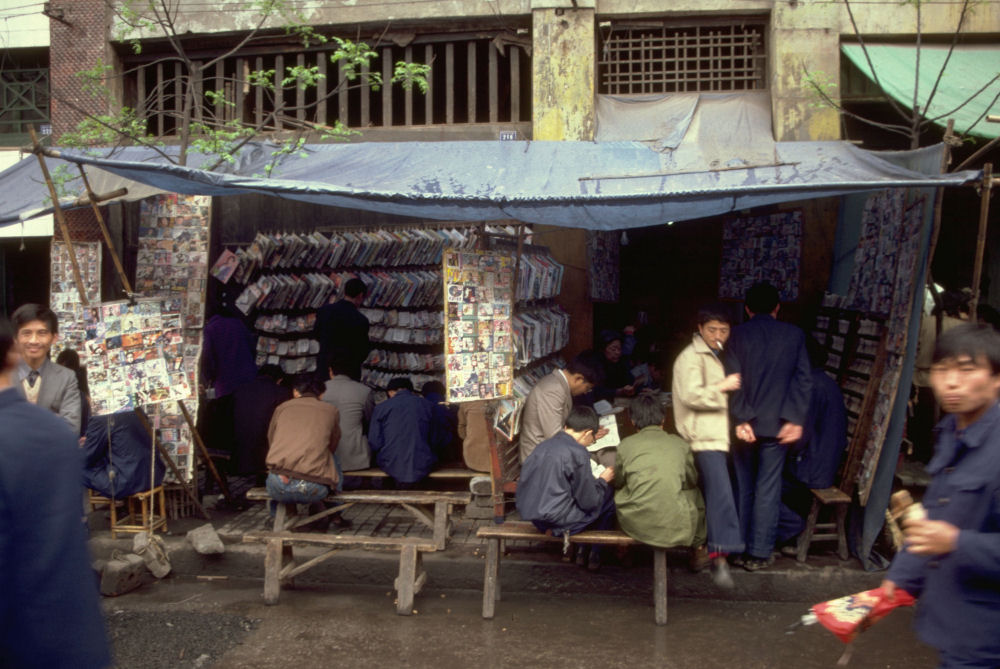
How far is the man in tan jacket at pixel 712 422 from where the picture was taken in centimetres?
516

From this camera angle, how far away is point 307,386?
5871 millimetres

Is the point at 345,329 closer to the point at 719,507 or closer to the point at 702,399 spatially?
the point at 702,399

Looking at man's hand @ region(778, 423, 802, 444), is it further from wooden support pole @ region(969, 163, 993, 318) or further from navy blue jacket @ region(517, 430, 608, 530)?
navy blue jacket @ region(517, 430, 608, 530)

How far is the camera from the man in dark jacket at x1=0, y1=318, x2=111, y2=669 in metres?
2.08

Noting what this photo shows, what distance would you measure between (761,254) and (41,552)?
→ 7.05 meters

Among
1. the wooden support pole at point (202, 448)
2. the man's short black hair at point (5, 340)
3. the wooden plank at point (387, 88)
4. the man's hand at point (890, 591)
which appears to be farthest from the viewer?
the wooden plank at point (387, 88)

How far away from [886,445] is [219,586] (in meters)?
4.61

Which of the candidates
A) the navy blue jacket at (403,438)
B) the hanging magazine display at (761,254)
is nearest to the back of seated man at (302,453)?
the navy blue jacket at (403,438)

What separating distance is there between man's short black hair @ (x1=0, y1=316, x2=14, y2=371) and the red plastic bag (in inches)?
104

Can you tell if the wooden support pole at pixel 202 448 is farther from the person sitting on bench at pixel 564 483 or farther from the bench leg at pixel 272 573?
the person sitting on bench at pixel 564 483

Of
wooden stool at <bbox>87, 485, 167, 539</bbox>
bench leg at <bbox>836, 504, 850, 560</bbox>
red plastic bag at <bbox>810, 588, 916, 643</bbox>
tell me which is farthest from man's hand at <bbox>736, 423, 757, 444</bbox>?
wooden stool at <bbox>87, 485, 167, 539</bbox>

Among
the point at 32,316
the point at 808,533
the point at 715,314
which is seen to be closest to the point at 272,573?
the point at 32,316

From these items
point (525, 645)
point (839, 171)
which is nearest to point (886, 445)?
point (839, 171)

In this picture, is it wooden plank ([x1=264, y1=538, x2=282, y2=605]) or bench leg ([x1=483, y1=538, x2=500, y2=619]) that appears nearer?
bench leg ([x1=483, y1=538, x2=500, y2=619])
